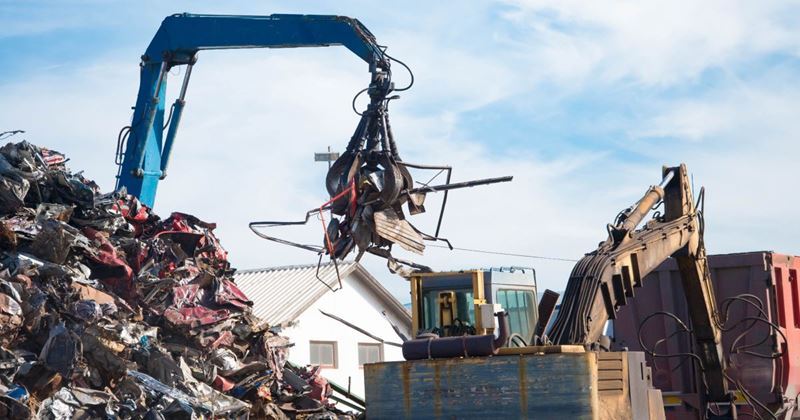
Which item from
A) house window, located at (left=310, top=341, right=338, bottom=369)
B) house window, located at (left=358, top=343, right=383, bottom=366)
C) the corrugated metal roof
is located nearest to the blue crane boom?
the corrugated metal roof

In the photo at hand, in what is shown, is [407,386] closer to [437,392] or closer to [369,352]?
[437,392]

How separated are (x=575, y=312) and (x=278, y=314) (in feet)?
54.5

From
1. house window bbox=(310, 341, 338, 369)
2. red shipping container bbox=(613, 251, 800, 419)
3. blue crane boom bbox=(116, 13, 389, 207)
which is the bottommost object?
red shipping container bbox=(613, 251, 800, 419)

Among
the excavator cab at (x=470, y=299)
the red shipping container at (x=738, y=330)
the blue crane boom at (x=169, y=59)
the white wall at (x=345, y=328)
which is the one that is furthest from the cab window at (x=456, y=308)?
the white wall at (x=345, y=328)

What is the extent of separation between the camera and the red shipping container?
36.9 feet

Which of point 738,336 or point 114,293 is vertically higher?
point 114,293

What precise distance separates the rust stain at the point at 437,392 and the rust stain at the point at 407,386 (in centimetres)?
22

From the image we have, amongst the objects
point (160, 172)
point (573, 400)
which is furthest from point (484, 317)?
point (160, 172)

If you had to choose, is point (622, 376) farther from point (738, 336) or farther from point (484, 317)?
point (738, 336)

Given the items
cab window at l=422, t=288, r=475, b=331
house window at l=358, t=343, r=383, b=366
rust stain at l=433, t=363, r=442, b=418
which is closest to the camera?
rust stain at l=433, t=363, r=442, b=418

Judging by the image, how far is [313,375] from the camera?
13227 millimetres

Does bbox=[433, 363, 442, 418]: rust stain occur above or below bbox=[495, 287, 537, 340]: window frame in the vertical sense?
below

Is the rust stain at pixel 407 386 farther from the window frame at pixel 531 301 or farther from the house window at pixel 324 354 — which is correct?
the house window at pixel 324 354

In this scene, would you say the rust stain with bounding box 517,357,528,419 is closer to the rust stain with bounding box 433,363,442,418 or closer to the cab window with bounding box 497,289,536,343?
the rust stain with bounding box 433,363,442,418
